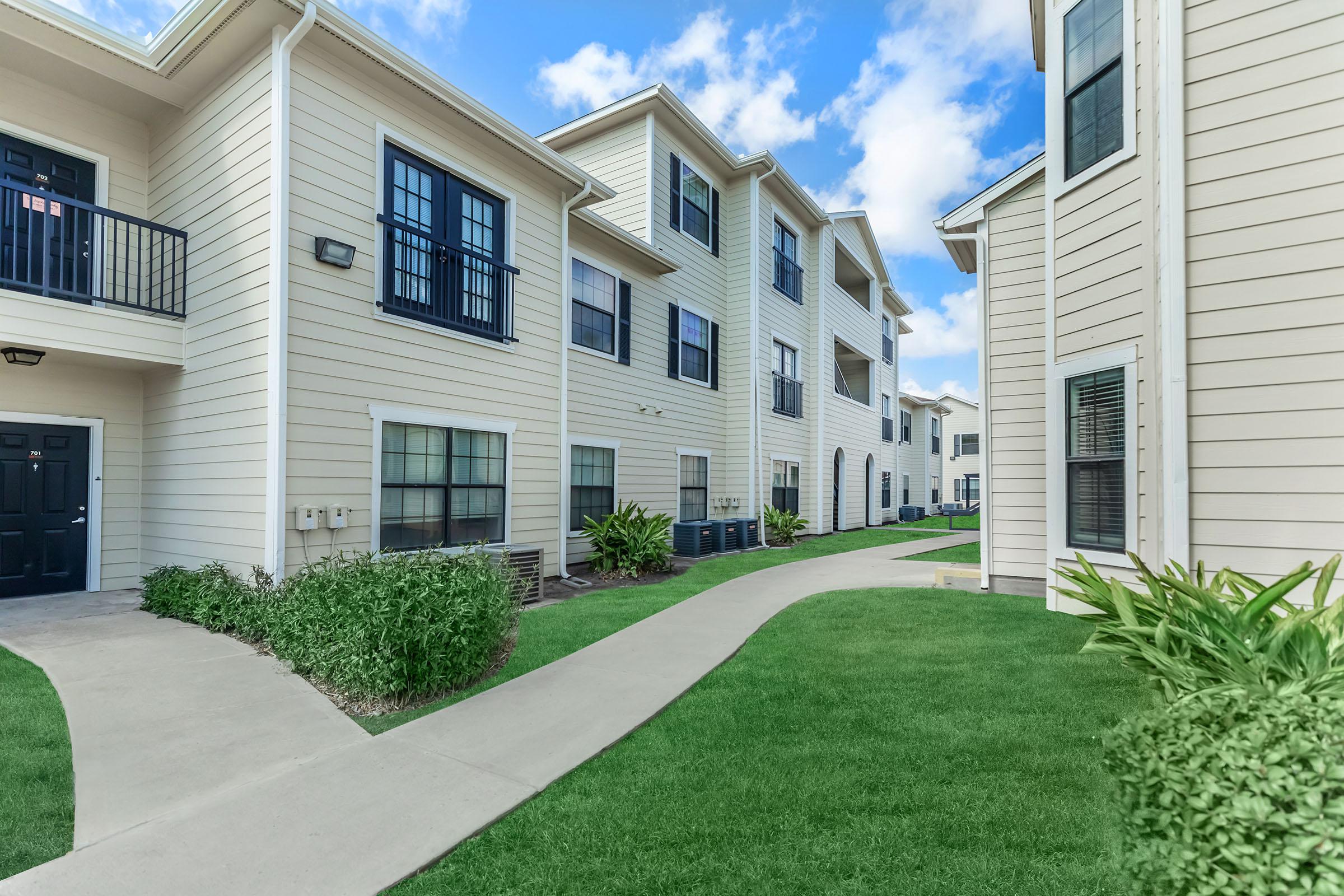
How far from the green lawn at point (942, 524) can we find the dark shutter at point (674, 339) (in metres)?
11.2

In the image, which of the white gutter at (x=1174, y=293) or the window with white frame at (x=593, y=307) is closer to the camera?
the white gutter at (x=1174, y=293)

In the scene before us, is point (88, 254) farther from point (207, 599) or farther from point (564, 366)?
point (564, 366)

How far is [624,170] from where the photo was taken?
41.2 ft

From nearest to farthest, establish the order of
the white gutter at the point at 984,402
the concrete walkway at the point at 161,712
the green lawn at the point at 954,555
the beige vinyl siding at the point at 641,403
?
the concrete walkway at the point at 161,712, the white gutter at the point at 984,402, the beige vinyl siding at the point at 641,403, the green lawn at the point at 954,555

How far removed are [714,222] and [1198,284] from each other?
10.5 metres

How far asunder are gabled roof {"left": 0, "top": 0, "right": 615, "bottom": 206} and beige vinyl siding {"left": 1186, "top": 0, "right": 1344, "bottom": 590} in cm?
721

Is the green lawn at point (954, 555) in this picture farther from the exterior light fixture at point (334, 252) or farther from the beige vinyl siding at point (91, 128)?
the beige vinyl siding at point (91, 128)

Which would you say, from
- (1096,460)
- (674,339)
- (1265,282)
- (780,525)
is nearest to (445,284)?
(674,339)

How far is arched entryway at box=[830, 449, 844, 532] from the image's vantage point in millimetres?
18188

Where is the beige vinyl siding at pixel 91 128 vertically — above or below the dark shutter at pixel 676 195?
below

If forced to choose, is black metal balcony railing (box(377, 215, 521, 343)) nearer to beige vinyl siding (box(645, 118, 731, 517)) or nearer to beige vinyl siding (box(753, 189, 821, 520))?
beige vinyl siding (box(645, 118, 731, 517))

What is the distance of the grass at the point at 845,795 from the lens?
2463mm

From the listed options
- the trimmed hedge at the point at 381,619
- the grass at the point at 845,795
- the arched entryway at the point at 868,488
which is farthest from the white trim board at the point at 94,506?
the arched entryway at the point at 868,488

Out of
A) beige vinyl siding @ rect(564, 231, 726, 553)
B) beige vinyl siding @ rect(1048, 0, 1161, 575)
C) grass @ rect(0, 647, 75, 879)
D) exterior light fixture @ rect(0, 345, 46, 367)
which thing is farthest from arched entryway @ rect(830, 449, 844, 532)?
grass @ rect(0, 647, 75, 879)
